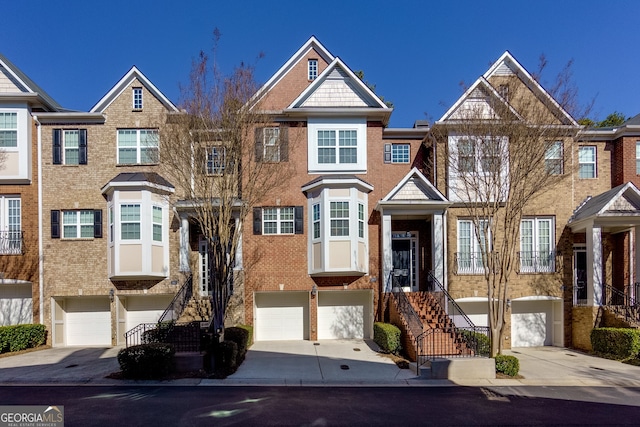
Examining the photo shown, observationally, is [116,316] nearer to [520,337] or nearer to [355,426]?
[355,426]

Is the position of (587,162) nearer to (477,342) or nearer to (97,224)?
(477,342)

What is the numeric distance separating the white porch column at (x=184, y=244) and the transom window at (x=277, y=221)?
9.90 ft

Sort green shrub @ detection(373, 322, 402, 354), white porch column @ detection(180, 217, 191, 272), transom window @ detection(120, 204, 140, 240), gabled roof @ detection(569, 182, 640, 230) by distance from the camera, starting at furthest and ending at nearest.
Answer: white porch column @ detection(180, 217, 191, 272) < transom window @ detection(120, 204, 140, 240) < gabled roof @ detection(569, 182, 640, 230) < green shrub @ detection(373, 322, 402, 354)

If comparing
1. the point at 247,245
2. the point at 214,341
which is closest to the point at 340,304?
the point at 247,245

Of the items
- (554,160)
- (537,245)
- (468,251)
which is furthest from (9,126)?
(537,245)

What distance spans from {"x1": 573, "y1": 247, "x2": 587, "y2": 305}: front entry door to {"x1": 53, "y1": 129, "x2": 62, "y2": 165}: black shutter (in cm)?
2174

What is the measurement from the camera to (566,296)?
16.2m

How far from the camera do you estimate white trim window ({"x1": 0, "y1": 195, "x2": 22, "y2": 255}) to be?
15797mm

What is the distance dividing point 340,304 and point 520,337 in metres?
7.74

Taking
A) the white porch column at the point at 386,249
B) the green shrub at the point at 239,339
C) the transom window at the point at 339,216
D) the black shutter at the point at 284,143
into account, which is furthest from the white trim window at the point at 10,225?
the white porch column at the point at 386,249

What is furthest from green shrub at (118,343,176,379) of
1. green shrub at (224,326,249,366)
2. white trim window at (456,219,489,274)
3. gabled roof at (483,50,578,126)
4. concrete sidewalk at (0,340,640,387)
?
gabled roof at (483,50,578,126)

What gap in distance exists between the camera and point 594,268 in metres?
15.4

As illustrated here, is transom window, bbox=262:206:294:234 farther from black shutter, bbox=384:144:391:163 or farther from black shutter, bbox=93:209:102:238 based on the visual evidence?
black shutter, bbox=93:209:102:238
